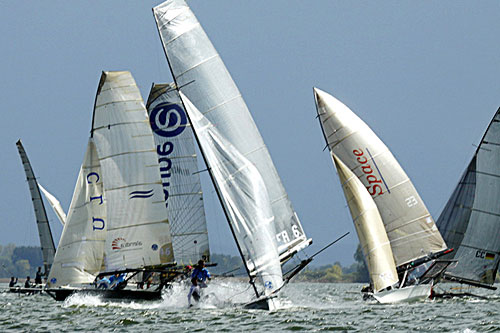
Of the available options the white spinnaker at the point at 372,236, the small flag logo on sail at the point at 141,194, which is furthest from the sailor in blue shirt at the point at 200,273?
the white spinnaker at the point at 372,236

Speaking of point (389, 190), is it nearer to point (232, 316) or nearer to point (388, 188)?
point (388, 188)

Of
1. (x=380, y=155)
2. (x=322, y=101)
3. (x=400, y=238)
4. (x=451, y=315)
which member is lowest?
(x=451, y=315)

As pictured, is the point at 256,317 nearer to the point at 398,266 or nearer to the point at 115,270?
the point at 115,270

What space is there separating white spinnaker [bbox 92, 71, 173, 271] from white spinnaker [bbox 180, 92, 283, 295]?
4.68 meters

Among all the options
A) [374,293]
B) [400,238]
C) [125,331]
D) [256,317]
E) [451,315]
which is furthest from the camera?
[400,238]

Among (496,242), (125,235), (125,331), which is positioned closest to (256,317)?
(125,331)

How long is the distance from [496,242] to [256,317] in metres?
14.9

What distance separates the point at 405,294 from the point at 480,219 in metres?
6.42

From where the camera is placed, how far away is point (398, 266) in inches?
1353

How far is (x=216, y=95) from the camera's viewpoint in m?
27.5

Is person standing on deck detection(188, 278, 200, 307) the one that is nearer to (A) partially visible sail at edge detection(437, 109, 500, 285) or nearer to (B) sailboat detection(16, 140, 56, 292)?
(A) partially visible sail at edge detection(437, 109, 500, 285)

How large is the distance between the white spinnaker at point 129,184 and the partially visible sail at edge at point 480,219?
40.2 ft

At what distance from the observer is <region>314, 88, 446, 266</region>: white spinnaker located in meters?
34.1

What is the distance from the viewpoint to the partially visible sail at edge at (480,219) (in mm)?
Result: 36062
